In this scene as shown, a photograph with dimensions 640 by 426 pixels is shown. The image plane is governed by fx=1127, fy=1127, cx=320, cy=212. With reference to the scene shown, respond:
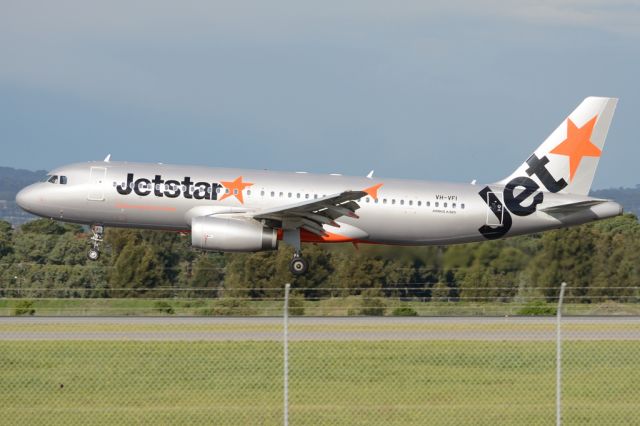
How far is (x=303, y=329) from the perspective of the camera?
1043 inches

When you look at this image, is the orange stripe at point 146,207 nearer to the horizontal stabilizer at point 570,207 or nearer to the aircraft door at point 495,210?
the aircraft door at point 495,210

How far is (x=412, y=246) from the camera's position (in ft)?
128

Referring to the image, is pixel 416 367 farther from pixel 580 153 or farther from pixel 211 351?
pixel 580 153

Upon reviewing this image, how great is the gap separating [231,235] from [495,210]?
9.34m

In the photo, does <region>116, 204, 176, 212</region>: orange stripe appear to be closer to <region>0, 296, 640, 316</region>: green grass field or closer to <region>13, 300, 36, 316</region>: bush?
<region>0, 296, 640, 316</region>: green grass field

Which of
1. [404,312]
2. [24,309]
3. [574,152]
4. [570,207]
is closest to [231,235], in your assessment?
[404,312]

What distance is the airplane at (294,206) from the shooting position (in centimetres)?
3647

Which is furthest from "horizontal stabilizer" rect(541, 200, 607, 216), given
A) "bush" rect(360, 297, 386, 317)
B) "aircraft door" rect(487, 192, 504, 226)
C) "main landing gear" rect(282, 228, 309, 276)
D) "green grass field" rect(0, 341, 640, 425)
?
"green grass field" rect(0, 341, 640, 425)

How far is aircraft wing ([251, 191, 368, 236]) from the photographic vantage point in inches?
1398

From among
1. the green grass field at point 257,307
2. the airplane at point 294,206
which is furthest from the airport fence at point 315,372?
the airplane at point 294,206

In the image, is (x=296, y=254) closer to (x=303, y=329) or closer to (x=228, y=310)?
(x=228, y=310)

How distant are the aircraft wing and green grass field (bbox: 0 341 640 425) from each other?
453 inches

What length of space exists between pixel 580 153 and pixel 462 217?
5.98 metres

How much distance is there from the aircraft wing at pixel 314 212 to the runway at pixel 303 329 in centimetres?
564
